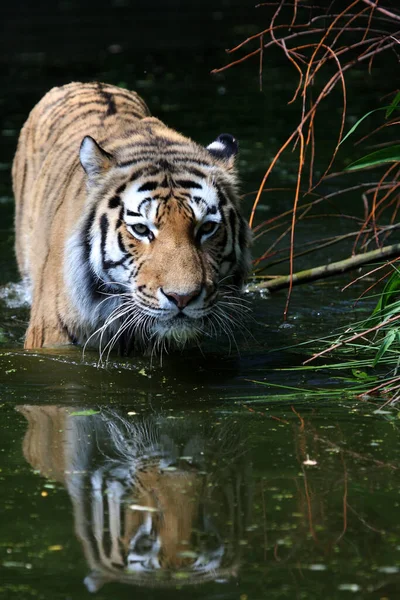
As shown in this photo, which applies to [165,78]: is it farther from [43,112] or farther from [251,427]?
[251,427]

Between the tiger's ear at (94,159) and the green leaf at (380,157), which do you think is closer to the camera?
the green leaf at (380,157)

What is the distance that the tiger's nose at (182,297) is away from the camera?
3.46 meters

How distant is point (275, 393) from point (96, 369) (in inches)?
29.0

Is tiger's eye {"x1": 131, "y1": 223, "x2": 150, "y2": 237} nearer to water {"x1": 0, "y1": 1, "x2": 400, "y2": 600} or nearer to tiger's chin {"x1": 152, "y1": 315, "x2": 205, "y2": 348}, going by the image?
tiger's chin {"x1": 152, "y1": 315, "x2": 205, "y2": 348}

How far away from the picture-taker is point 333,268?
455 cm

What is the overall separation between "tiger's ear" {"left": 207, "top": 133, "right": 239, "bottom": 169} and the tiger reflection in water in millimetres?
1237

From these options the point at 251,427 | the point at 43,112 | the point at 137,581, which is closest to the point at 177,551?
the point at 137,581

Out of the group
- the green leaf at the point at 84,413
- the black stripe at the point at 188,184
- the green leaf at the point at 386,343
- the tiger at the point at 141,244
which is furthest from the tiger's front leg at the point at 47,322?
the green leaf at the point at 386,343

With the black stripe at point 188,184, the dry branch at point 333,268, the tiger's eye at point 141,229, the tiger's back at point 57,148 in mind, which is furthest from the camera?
the tiger's back at point 57,148

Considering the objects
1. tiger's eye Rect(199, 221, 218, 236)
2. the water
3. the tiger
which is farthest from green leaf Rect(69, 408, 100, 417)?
tiger's eye Rect(199, 221, 218, 236)

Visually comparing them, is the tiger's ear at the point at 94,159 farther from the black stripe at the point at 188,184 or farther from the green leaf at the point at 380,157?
the green leaf at the point at 380,157

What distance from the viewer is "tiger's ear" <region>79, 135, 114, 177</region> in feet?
12.8

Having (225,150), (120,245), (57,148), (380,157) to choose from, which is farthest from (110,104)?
(380,157)

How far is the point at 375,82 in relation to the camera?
10.6 meters
